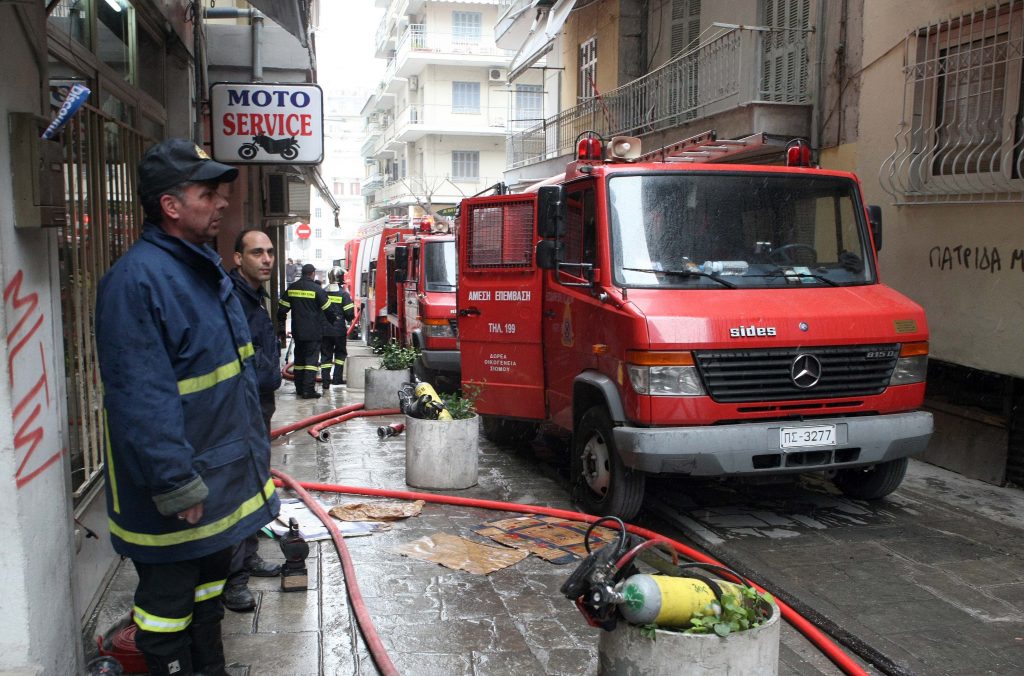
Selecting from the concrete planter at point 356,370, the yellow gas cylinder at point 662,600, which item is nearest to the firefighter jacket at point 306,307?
the concrete planter at point 356,370

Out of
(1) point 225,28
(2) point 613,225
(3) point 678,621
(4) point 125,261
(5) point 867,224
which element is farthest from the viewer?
(1) point 225,28

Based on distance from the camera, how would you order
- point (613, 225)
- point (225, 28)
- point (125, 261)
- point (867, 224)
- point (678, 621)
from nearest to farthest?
1. point (125, 261)
2. point (678, 621)
3. point (613, 225)
4. point (867, 224)
5. point (225, 28)

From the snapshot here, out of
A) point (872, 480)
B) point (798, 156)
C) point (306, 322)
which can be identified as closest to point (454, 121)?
point (306, 322)

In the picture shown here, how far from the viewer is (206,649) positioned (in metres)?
3.27

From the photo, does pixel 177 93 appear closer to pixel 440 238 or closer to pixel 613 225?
pixel 613 225

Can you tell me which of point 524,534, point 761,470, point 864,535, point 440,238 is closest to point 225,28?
point 440,238

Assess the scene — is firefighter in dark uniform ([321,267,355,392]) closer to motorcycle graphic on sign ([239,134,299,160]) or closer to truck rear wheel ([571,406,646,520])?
motorcycle graphic on sign ([239,134,299,160])

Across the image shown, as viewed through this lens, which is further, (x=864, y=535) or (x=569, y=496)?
(x=569, y=496)

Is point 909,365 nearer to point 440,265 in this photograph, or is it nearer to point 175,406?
point 175,406

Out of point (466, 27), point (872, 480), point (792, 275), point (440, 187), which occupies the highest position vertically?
point (466, 27)

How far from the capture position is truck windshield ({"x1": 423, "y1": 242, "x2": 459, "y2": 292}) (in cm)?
1197

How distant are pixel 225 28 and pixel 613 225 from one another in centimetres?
577

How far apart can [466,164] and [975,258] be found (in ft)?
128

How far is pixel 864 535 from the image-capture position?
223 inches
